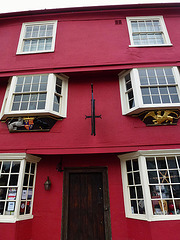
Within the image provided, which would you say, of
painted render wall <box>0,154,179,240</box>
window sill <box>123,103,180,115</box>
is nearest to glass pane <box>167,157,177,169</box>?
painted render wall <box>0,154,179,240</box>

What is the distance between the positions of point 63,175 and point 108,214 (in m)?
2.04

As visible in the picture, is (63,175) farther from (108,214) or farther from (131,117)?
(131,117)

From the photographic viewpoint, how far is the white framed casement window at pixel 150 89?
5532 millimetres

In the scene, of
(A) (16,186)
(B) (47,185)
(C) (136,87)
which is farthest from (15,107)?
(C) (136,87)

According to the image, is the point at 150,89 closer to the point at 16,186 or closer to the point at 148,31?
the point at 148,31

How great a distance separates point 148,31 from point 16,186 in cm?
868

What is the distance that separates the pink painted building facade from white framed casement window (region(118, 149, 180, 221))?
31 mm

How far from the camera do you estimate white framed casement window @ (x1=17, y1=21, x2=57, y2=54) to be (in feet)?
23.5

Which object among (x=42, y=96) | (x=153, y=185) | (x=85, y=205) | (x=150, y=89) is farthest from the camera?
(x=42, y=96)

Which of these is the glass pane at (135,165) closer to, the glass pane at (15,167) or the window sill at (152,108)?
the window sill at (152,108)

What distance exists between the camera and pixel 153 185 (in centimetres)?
484

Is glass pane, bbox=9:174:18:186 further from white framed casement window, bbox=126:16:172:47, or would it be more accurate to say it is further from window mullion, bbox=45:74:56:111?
white framed casement window, bbox=126:16:172:47

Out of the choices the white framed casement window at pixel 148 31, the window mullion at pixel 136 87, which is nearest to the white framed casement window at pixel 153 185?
the window mullion at pixel 136 87

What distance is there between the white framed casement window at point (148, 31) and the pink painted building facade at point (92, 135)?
5cm
